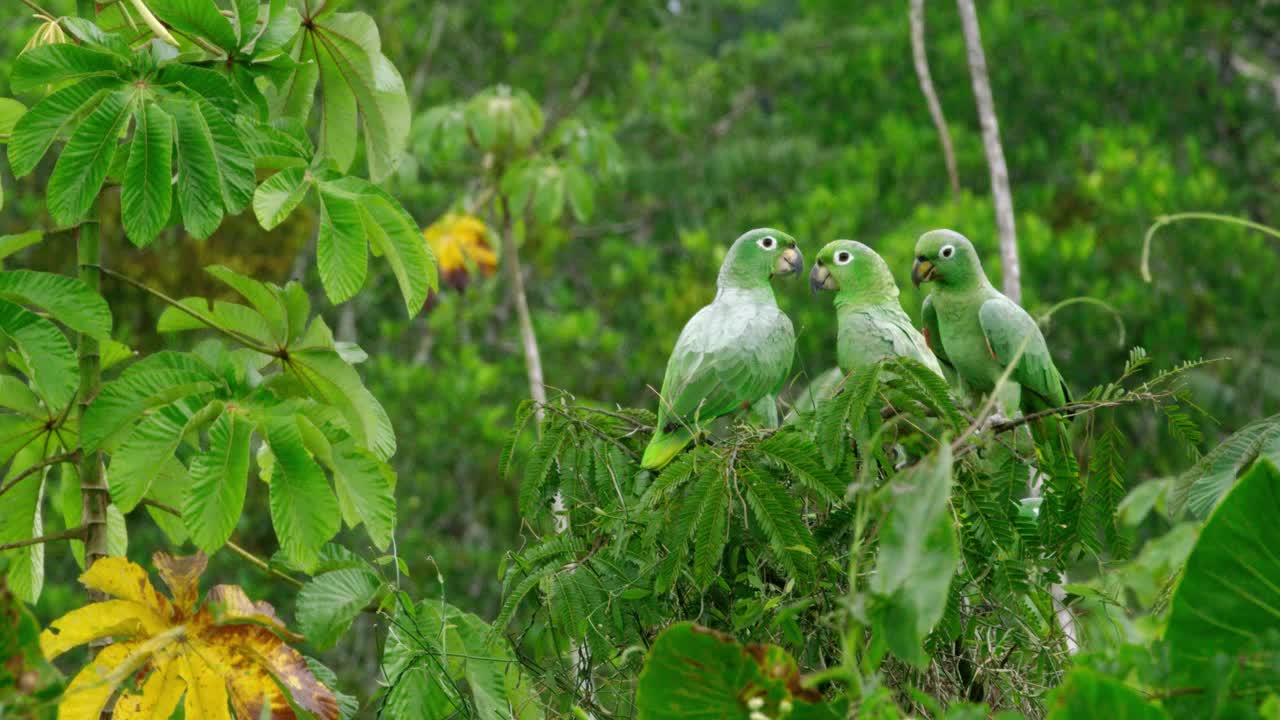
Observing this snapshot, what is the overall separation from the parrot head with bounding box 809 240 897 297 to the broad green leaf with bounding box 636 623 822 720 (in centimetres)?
111

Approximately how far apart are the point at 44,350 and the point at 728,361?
3.47 feet

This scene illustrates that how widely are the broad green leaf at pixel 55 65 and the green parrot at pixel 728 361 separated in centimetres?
97

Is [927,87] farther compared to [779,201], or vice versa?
[779,201]

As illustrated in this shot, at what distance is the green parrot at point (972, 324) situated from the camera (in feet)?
7.91

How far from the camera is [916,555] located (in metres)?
1.27

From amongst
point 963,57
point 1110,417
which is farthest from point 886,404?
point 963,57

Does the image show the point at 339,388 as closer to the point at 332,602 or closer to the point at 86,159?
the point at 332,602

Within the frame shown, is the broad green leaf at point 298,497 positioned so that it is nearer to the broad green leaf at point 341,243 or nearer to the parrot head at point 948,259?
the broad green leaf at point 341,243

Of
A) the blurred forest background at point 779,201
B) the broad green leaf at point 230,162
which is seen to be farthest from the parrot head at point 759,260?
the blurred forest background at point 779,201

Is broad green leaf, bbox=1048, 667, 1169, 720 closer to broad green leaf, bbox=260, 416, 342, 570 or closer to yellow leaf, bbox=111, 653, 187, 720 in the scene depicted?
broad green leaf, bbox=260, 416, 342, 570

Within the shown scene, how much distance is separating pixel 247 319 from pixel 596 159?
4234 mm

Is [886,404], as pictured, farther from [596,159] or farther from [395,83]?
[596,159]

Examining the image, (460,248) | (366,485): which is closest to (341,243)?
(366,485)

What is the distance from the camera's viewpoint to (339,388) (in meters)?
2.17
